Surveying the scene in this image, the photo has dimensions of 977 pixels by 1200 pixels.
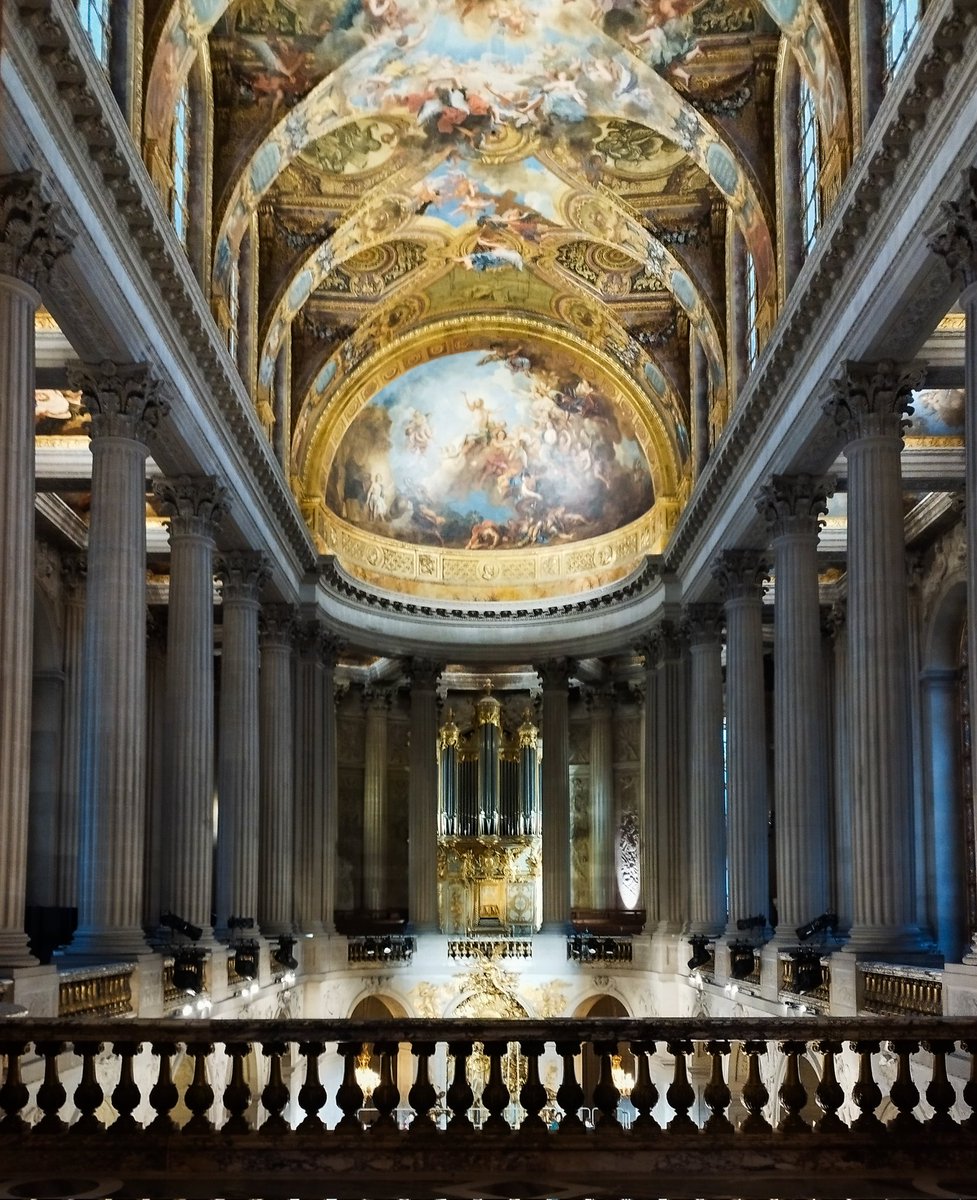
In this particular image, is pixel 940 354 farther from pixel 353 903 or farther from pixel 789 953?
pixel 353 903

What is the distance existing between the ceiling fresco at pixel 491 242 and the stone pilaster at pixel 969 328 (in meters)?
6.29

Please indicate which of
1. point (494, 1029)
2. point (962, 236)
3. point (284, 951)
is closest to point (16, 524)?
point (494, 1029)

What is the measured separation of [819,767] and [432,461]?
20.4 m

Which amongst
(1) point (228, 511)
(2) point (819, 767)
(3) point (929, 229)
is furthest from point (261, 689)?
(3) point (929, 229)

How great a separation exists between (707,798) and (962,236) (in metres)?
20.9

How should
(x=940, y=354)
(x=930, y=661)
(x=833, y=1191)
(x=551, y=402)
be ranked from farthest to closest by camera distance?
(x=551, y=402) → (x=930, y=661) → (x=940, y=354) → (x=833, y=1191)

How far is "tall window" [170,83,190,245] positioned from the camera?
86.1ft

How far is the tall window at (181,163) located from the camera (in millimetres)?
26250

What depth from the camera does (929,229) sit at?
1894 cm

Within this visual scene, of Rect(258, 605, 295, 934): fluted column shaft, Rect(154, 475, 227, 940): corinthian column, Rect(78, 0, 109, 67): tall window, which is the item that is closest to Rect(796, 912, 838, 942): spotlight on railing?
Rect(154, 475, 227, 940): corinthian column

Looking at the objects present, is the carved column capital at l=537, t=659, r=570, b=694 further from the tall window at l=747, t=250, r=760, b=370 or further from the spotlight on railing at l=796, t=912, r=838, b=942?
the spotlight on railing at l=796, t=912, r=838, b=942

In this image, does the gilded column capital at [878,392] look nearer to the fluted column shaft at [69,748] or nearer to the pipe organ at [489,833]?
the fluted column shaft at [69,748]

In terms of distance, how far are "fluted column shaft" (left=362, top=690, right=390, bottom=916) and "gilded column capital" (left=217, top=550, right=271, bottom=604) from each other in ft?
52.2

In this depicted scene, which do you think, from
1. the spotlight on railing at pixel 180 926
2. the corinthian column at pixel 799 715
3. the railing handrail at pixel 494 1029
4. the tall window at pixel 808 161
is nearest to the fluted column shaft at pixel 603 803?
the corinthian column at pixel 799 715
